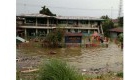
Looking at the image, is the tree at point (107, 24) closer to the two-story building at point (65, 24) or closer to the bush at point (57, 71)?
the two-story building at point (65, 24)

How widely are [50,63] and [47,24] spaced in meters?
1.19

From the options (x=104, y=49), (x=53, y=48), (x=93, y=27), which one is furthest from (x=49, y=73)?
(x=104, y=49)

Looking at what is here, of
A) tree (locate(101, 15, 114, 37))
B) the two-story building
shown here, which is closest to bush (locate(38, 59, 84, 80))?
the two-story building

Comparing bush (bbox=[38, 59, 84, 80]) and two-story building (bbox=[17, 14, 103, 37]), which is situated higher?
two-story building (bbox=[17, 14, 103, 37])

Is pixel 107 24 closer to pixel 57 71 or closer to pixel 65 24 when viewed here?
pixel 65 24

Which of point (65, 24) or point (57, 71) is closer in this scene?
point (57, 71)

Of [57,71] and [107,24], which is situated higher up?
[107,24]

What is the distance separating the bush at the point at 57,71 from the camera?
1023 mm

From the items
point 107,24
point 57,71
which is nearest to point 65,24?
point 107,24

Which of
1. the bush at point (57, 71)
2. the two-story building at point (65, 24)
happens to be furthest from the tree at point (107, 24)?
the bush at point (57, 71)

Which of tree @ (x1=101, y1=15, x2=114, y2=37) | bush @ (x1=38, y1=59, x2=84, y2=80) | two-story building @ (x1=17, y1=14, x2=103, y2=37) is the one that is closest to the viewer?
bush @ (x1=38, y1=59, x2=84, y2=80)

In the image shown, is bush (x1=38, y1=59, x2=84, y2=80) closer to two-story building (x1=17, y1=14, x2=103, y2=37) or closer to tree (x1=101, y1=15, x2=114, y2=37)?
two-story building (x1=17, y1=14, x2=103, y2=37)

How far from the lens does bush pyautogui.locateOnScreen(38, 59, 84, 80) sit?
3.36ft

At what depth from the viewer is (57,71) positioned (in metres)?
1.05
